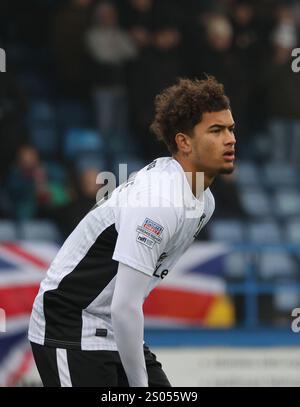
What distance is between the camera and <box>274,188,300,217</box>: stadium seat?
12180 millimetres

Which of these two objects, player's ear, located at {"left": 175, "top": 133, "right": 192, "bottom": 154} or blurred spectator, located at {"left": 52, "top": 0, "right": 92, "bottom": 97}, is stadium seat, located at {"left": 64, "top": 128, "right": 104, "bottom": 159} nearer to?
blurred spectator, located at {"left": 52, "top": 0, "right": 92, "bottom": 97}

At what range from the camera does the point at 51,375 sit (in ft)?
17.0

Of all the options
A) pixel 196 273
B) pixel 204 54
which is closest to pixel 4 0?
pixel 204 54

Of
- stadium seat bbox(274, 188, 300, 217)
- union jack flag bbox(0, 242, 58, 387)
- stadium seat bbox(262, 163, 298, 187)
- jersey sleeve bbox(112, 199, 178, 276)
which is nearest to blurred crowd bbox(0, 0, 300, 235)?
stadium seat bbox(262, 163, 298, 187)

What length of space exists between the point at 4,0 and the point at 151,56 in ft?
8.12

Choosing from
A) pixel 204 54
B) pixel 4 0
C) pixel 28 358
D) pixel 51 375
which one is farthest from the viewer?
pixel 4 0

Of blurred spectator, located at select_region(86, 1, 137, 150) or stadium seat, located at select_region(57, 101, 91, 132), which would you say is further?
stadium seat, located at select_region(57, 101, 91, 132)

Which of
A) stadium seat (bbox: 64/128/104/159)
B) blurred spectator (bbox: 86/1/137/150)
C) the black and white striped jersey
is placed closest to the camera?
the black and white striped jersey

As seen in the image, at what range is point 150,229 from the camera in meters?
4.81

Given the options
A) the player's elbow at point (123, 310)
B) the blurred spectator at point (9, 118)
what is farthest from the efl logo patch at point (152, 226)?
the blurred spectator at point (9, 118)

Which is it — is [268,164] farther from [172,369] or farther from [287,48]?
[172,369]

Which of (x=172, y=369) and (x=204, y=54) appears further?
(x=204, y=54)

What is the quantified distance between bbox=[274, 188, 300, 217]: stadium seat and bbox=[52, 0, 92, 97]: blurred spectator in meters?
2.48

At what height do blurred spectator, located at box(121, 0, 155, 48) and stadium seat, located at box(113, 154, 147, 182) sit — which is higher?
blurred spectator, located at box(121, 0, 155, 48)
